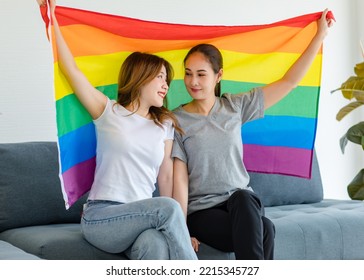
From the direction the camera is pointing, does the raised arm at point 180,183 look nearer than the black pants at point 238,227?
No

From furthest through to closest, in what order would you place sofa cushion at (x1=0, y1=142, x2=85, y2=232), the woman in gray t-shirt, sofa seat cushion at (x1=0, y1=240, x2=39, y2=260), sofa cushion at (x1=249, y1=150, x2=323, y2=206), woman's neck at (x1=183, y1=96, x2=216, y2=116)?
sofa cushion at (x1=249, y1=150, x2=323, y2=206) → sofa cushion at (x1=0, y1=142, x2=85, y2=232) → woman's neck at (x1=183, y1=96, x2=216, y2=116) → the woman in gray t-shirt → sofa seat cushion at (x1=0, y1=240, x2=39, y2=260)

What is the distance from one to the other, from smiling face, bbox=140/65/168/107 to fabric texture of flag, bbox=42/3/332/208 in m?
0.21

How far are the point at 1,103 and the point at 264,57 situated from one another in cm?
134

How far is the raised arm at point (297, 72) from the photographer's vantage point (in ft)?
10.5

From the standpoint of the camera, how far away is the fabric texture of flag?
286 cm

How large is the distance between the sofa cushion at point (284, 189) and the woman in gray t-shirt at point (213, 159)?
818 mm

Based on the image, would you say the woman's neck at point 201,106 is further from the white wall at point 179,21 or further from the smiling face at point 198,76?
the white wall at point 179,21

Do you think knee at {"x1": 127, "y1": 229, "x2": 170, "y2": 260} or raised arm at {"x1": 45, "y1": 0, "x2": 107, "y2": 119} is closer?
knee at {"x1": 127, "y1": 229, "x2": 170, "y2": 260}

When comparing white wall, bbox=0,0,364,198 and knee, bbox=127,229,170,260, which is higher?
white wall, bbox=0,0,364,198

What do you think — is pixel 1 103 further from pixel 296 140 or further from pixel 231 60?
pixel 296 140

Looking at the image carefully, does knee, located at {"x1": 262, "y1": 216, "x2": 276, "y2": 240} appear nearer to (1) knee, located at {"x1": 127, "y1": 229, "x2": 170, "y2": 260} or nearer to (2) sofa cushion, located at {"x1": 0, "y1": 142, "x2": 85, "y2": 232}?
(1) knee, located at {"x1": 127, "y1": 229, "x2": 170, "y2": 260}

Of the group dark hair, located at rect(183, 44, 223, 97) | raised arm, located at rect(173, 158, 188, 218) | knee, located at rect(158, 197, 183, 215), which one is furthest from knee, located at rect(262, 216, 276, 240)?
dark hair, located at rect(183, 44, 223, 97)

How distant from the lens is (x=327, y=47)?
5070 mm

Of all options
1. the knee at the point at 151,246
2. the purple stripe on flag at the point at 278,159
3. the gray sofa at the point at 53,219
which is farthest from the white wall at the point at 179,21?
the knee at the point at 151,246
